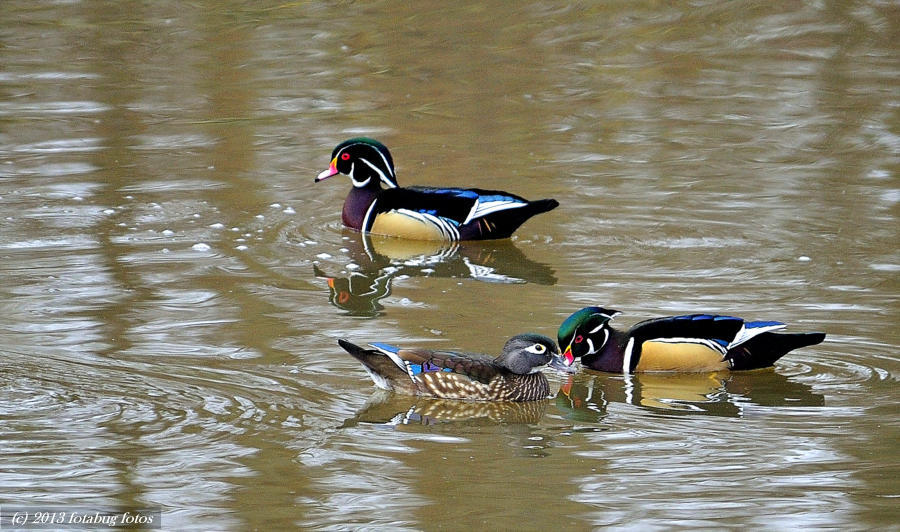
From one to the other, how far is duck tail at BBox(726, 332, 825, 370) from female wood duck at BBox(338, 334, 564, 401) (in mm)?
1179

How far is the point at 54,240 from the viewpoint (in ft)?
36.9

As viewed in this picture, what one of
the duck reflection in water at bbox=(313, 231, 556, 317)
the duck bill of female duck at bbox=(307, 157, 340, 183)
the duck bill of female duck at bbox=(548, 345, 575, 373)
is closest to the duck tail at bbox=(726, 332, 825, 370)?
the duck bill of female duck at bbox=(548, 345, 575, 373)

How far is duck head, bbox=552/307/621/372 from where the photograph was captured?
8.31 meters

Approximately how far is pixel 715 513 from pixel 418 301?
12.8ft

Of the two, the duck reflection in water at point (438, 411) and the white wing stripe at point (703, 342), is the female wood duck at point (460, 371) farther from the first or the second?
the white wing stripe at point (703, 342)

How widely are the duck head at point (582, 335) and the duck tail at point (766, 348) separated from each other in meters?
0.75

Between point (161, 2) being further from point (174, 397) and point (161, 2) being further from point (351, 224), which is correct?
point (174, 397)

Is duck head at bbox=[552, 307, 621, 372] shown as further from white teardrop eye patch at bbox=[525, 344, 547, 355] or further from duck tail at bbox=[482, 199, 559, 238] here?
duck tail at bbox=[482, 199, 559, 238]

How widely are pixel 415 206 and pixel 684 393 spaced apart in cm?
459

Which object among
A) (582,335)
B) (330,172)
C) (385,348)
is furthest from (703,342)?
(330,172)

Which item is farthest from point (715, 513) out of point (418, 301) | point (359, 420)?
point (418, 301)

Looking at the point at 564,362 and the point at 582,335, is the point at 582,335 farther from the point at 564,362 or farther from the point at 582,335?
the point at 564,362

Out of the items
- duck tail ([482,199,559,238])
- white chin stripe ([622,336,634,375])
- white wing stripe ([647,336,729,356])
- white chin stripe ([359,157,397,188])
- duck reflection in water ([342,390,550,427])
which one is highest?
white chin stripe ([359,157,397,188])

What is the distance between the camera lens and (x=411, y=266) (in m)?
11.1
